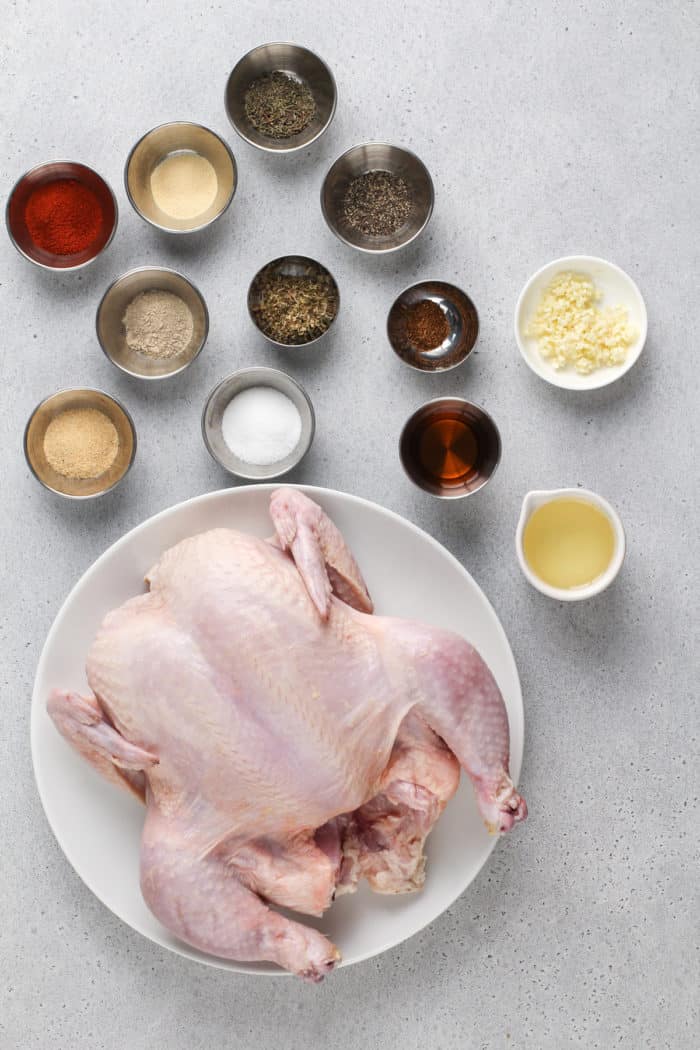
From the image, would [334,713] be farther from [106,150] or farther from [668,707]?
[106,150]

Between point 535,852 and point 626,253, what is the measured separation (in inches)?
50.4

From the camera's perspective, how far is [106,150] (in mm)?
2113

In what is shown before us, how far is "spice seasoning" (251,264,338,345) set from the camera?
2023mm

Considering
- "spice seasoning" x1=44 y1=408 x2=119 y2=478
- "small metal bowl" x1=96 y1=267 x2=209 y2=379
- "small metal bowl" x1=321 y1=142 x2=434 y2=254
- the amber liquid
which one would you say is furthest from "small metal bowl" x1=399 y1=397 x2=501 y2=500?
"spice seasoning" x1=44 y1=408 x2=119 y2=478

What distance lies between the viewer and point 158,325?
2.04m

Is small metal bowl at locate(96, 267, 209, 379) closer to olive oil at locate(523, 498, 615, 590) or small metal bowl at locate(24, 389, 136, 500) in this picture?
small metal bowl at locate(24, 389, 136, 500)

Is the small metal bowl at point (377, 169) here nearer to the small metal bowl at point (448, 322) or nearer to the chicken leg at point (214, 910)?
the small metal bowl at point (448, 322)

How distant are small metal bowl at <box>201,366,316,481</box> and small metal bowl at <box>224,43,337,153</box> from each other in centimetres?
48

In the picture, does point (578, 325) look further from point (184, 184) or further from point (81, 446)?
point (81, 446)

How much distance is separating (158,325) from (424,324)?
0.55 meters

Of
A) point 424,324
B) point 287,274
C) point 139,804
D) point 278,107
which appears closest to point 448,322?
point 424,324

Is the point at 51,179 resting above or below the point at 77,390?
above

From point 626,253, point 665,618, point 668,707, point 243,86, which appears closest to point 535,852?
point 668,707

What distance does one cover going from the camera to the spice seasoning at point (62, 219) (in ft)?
6.69
